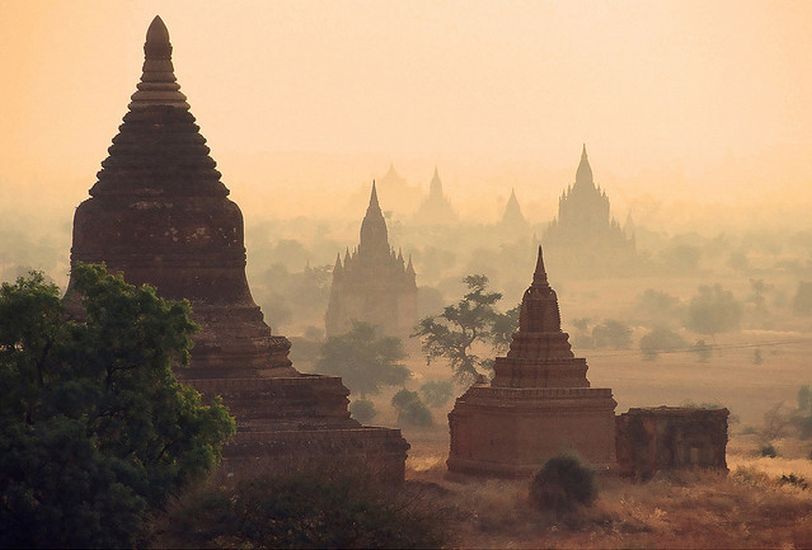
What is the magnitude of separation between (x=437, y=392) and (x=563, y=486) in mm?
46305

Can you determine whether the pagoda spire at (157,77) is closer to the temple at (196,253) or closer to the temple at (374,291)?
the temple at (196,253)

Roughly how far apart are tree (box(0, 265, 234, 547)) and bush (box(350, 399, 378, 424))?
41373 millimetres

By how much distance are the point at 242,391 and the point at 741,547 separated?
8.65 metres

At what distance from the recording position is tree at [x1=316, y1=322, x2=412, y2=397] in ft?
307

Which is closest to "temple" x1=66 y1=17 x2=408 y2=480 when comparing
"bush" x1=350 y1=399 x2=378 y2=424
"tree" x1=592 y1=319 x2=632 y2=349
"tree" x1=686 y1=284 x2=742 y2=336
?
"bush" x1=350 y1=399 x2=378 y2=424

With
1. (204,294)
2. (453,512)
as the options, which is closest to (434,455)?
(204,294)

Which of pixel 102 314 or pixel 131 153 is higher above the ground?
pixel 131 153

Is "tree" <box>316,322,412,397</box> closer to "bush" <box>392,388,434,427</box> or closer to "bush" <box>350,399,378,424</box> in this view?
"bush" <box>350,399,378,424</box>

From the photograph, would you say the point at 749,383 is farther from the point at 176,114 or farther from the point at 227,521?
the point at 227,521

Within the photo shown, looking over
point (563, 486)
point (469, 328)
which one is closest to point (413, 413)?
point (469, 328)

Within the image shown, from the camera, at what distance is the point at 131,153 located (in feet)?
162

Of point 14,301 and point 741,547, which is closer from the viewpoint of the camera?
point 14,301

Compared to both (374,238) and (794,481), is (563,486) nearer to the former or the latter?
(794,481)

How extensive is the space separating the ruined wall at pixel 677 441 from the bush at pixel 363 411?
31352 mm
